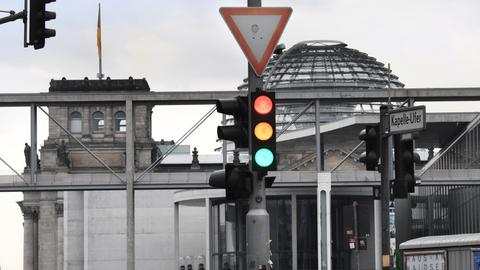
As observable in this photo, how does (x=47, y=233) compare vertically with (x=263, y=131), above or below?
above

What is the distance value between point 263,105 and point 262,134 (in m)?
0.44

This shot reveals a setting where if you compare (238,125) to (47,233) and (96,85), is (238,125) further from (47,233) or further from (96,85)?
(47,233)

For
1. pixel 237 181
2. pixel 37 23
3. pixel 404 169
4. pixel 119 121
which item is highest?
pixel 119 121

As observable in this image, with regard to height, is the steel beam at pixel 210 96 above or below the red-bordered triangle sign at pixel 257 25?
above

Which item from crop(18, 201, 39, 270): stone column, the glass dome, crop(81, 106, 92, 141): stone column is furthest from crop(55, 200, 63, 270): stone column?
the glass dome

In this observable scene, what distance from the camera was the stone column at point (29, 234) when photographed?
14288cm

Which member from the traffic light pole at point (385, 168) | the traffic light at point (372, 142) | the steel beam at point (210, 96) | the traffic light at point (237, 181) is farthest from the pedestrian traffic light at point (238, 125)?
the steel beam at point (210, 96)

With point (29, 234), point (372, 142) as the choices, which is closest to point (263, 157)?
point (372, 142)

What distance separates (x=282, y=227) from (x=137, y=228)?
25174 mm

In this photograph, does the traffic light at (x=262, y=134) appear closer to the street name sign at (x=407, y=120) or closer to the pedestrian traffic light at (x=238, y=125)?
the pedestrian traffic light at (x=238, y=125)

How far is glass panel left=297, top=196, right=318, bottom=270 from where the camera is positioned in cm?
7975

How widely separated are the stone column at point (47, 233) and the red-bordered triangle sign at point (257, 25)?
121172 mm

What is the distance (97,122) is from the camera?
136 m

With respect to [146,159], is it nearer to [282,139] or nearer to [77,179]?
[282,139]
